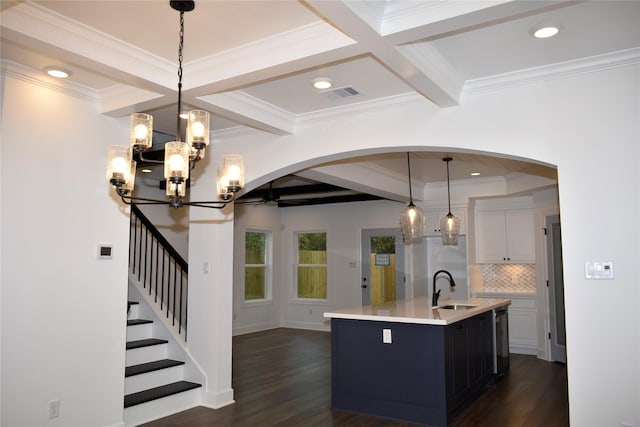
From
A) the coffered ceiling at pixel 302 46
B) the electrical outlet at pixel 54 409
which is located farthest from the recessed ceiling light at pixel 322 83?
the electrical outlet at pixel 54 409

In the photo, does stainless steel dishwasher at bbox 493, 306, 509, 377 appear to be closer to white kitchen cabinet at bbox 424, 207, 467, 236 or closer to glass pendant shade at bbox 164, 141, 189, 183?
white kitchen cabinet at bbox 424, 207, 467, 236

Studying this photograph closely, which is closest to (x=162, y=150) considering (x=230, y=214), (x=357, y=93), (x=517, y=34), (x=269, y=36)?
(x=230, y=214)

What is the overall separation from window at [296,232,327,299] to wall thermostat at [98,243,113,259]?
6.59 metres

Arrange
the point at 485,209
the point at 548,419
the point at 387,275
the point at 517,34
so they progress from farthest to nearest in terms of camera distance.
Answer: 1. the point at 387,275
2. the point at 485,209
3. the point at 548,419
4. the point at 517,34

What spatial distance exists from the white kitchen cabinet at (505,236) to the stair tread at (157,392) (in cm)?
544

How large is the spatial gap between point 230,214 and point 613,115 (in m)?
3.59

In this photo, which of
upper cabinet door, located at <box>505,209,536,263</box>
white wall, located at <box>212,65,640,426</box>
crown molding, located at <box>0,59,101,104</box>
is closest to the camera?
white wall, located at <box>212,65,640,426</box>

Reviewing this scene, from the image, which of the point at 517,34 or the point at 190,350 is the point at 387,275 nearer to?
the point at 190,350

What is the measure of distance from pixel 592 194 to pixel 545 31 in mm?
1148

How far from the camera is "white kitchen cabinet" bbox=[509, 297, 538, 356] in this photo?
7992 mm

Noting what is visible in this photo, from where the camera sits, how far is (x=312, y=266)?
35.2ft

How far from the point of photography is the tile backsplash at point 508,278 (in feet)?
27.6

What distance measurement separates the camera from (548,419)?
Answer: 4723 mm

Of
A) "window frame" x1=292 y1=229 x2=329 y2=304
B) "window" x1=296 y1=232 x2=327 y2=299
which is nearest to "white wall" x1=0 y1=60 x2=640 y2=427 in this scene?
"window frame" x1=292 y1=229 x2=329 y2=304
